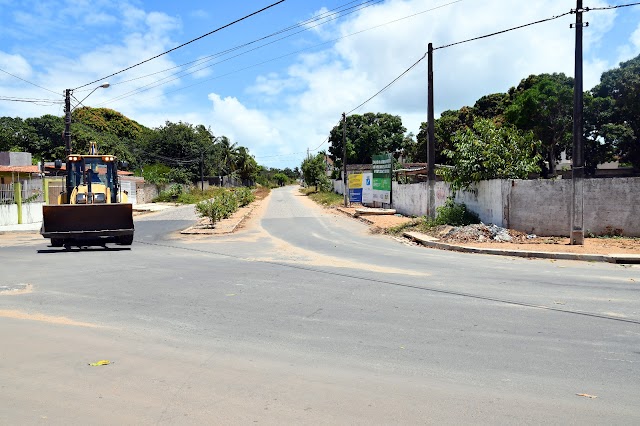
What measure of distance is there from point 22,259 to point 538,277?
12.6 m

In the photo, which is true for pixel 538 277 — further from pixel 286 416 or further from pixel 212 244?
pixel 212 244

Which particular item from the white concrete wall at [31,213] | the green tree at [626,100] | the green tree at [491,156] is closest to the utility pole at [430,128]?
the green tree at [491,156]

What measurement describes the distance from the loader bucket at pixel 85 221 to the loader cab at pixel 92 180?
3.12 ft

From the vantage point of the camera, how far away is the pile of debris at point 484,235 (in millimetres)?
17109

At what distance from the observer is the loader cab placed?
16656 millimetres

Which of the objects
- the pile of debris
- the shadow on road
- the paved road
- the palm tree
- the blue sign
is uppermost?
the palm tree

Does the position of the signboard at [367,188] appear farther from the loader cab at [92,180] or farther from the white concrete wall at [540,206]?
the loader cab at [92,180]

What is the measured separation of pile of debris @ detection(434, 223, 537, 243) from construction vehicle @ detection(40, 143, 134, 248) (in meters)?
10.5

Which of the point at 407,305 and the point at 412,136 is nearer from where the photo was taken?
the point at 407,305

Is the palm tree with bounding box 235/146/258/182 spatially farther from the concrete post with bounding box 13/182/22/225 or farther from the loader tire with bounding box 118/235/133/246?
the loader tire with bounding box 118/235/133/246

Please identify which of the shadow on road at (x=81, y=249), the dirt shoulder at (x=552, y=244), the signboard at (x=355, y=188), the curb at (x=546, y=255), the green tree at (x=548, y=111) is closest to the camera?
the curb at (x=546, y=255)

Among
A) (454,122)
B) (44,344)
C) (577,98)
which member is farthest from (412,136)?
(44,344)

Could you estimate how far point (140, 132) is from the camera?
101125 mm

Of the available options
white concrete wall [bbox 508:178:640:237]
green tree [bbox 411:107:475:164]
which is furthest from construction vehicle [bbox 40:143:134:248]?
green tree [bbox 411:107:475:164]
